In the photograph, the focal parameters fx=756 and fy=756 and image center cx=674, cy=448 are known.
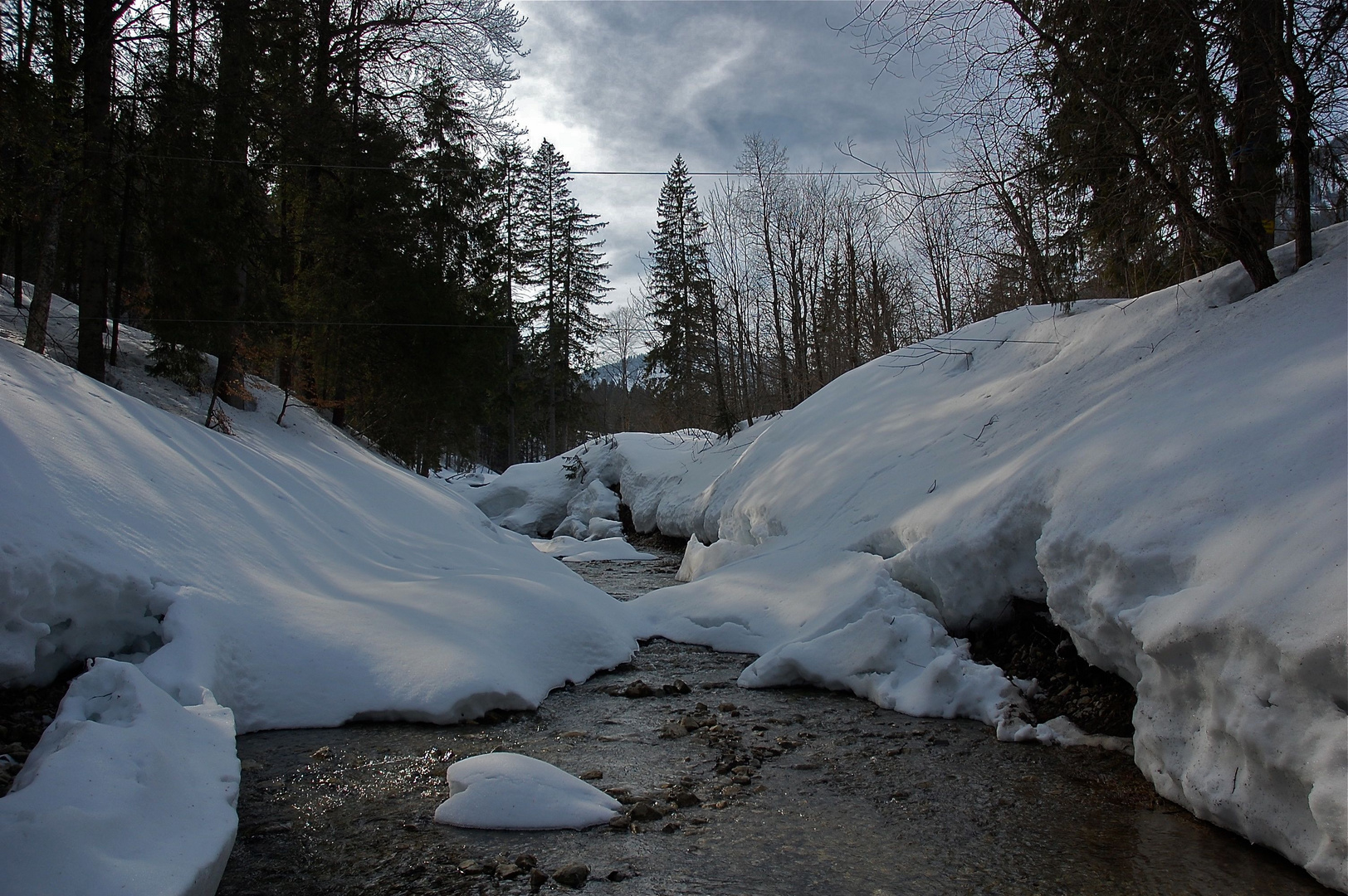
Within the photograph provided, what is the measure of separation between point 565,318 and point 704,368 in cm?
1232

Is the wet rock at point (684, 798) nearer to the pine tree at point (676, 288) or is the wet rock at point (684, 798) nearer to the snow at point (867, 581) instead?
the snow at point (867, 581)

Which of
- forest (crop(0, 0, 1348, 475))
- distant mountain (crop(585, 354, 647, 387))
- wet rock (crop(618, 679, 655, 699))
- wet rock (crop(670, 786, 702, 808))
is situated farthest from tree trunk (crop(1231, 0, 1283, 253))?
distant mountain (crop(585, 354, 647, 387))

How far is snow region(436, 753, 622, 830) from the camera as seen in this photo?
11.8 feet

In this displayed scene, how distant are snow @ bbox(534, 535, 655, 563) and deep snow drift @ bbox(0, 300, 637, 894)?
21.2ft

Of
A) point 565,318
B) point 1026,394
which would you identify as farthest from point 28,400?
point 565,318

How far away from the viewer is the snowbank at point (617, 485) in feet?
56.5

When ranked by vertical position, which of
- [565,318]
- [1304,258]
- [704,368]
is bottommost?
[1304,258]

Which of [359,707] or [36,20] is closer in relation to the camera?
[359,707]

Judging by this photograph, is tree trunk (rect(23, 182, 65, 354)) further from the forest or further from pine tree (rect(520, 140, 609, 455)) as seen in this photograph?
pine tree (rect(520, 140, 609, 455))

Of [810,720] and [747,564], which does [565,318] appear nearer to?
[747,564]

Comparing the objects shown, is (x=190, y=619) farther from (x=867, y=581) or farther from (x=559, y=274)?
(x=559, y=274)

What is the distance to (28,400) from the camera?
5.66m

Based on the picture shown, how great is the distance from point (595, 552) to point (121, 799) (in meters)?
12.9

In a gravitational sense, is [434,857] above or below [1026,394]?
below
